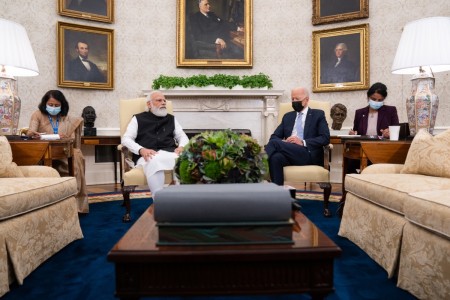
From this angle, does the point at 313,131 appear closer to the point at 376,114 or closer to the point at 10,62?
the point at 376,114

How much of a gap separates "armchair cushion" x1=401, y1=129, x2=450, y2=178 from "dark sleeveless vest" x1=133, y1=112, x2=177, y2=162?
2.55m

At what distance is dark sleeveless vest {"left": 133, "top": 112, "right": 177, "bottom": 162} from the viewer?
13.5 ft

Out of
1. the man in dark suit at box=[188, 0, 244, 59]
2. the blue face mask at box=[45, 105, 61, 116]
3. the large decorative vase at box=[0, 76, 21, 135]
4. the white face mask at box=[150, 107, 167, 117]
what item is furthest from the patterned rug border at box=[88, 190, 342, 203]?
the man in dark suit at box=[188, 0, 244, 59]

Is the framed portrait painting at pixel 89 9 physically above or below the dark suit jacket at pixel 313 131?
above

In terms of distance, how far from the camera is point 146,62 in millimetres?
6727

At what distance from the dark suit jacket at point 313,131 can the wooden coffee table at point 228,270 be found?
285 centimetres

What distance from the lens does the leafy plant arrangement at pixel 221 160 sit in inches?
70.1

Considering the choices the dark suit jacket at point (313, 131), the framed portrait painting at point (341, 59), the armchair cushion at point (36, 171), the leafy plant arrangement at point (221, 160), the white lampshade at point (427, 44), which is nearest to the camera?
the leafy plant arrangement at point (221, 160)

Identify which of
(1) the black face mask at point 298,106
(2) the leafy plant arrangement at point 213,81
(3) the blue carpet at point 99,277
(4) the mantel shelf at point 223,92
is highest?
(2) the leafy plant arrangement at point 213,81

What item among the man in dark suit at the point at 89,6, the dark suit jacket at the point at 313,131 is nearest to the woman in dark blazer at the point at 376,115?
the dark suit jacket at the point at 313,131

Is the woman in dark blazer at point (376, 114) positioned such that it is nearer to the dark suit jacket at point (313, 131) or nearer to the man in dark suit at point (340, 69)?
the dark suit jacket at point (313, 131)

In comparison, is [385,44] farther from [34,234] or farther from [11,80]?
[34,234]

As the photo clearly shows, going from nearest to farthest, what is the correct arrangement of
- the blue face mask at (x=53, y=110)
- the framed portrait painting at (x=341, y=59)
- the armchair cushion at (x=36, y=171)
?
the armchair cushion at (x=36, y=171)
the blue face mask at (x=53, y=110)
the framed portrait painting at (x=341, y=59)

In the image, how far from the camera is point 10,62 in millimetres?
3297
